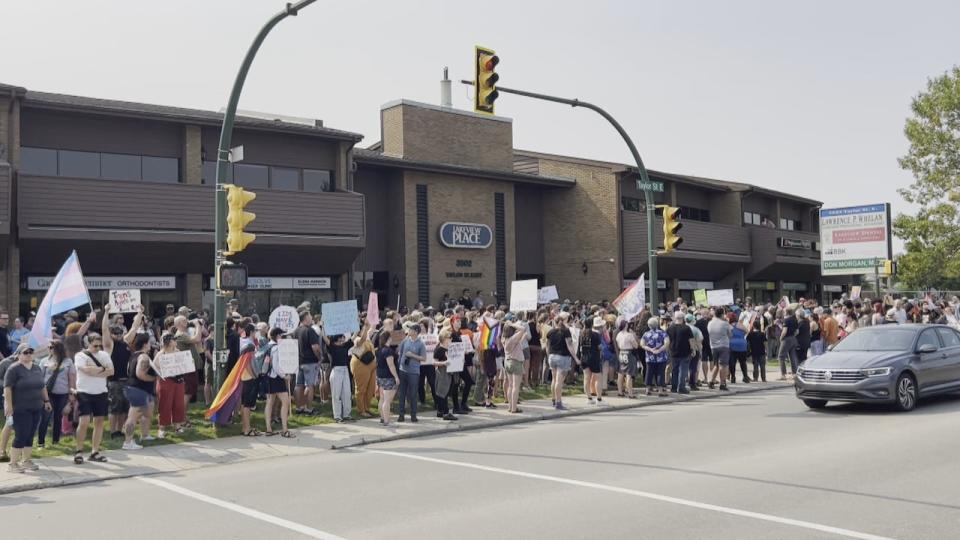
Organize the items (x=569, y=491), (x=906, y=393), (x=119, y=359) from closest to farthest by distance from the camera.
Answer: (x=569, y=491), (x=119, y=359), (x=906, y=393)

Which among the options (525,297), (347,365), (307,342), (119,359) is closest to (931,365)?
(525,297)

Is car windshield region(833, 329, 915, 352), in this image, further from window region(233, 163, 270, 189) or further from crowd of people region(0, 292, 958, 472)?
window region(233, 163, 270, 189)

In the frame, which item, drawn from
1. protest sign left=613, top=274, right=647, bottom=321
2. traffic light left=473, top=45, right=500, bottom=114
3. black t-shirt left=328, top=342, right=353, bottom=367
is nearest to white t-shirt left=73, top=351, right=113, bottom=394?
black t-shirt left=328, top=342, right=353, bottom=367

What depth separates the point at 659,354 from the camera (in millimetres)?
17094

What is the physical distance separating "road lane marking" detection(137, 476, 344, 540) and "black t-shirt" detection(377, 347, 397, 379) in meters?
4.45

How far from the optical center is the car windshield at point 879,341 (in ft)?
47.5

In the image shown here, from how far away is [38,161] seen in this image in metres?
22.4

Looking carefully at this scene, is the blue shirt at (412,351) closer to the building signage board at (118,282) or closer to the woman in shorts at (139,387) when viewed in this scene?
the woman in shorts at (139,387)

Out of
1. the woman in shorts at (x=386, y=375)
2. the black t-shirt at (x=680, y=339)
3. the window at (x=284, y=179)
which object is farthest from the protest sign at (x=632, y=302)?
the window at (x=284, y=179)

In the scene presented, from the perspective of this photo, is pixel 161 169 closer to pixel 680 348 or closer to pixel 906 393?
pixel 680 348

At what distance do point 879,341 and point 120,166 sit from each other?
767 inches

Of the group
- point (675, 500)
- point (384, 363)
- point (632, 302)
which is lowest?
point (675, 500)

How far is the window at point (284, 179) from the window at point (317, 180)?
0.26 metres

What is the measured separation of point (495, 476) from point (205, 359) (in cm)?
796
